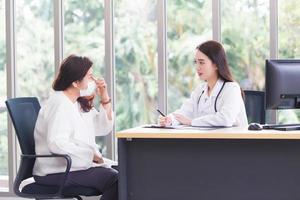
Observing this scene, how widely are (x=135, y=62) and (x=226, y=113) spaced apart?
60.9 inches

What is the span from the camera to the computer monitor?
3.05m

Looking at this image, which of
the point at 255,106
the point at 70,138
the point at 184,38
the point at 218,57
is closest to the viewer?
the point at 70,138

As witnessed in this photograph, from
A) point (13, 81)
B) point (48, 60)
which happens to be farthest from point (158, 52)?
point (13, 81)

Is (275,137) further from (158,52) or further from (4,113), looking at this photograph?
(4,113)

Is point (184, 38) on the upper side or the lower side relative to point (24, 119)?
upper

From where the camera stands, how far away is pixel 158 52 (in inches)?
185

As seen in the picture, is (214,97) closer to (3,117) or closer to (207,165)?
(207,165)

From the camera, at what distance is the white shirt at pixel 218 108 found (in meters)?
3.38

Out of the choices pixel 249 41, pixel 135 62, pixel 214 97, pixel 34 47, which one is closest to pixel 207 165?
pixel 214 97

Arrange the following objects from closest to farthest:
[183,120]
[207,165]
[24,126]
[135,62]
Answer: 1. [207,165]
2. [24,126]
3. [183,120]
4. [135,62]

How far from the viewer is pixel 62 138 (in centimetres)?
310

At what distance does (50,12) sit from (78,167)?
82.7 inches

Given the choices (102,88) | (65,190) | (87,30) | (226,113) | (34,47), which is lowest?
(65,190)

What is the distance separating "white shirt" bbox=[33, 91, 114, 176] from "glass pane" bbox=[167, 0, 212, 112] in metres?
1.51
